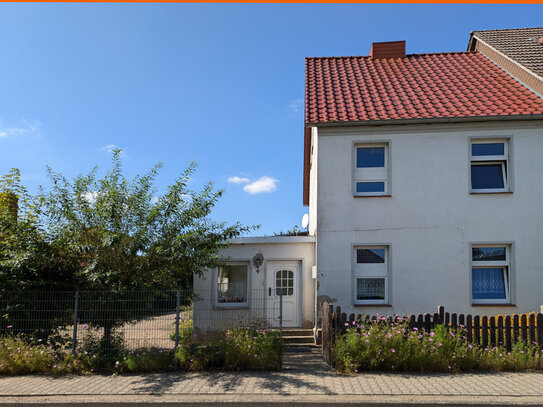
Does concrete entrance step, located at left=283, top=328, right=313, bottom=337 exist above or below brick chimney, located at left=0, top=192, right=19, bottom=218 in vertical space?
below

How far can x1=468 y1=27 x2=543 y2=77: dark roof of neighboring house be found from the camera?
1312 cm

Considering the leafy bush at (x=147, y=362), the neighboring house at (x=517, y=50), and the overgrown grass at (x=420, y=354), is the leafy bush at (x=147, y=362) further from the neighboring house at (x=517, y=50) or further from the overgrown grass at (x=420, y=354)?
the neighboring house at (x=517, y=50)

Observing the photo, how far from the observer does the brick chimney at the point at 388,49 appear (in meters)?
15.5

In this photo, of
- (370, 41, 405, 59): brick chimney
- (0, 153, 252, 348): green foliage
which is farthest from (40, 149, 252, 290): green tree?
(370, 41, 405, 59): brick chimney

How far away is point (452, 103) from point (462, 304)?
5317 mm

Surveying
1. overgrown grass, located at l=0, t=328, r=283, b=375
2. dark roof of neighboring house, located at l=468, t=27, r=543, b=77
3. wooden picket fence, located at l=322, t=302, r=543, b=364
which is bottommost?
overgrown grass, located at l=0, t=328, r=283, b=375

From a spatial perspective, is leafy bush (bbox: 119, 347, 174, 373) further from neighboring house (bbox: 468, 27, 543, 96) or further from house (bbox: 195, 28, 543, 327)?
neighboring house (bbox: 468, 27, 543, 96)

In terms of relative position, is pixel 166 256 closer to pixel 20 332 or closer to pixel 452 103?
pixel 20 332

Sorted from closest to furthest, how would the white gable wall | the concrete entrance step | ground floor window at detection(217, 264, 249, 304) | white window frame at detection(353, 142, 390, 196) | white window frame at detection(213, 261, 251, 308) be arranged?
the white gable wall
white window frame at detection(353, 142, 390, 196)
the concrete entrance step
white window frame at detection(213, 261, 251, 308)
ground floor window at detection(217, 264, 249, 304)

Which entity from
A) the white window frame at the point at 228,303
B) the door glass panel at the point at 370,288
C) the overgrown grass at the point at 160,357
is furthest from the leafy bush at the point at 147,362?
the door glass panel at the point at 370,288

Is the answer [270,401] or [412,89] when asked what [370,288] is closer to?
[270,401]

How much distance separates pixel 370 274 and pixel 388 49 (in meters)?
8.72

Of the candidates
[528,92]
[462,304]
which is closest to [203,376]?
[462,304]

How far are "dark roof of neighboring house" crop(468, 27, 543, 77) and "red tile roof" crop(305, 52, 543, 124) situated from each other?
22.0 inches
